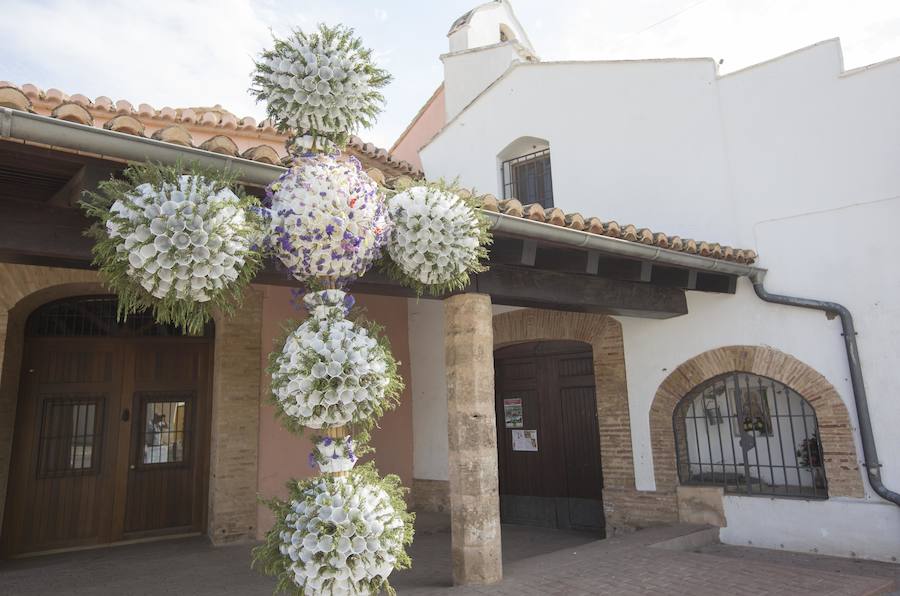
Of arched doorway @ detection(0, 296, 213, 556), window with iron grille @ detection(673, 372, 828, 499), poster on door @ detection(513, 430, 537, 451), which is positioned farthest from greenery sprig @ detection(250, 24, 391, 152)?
poster on door @ detection(513, 430, 537, 451)

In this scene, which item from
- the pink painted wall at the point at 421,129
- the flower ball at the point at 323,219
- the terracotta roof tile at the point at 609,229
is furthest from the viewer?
the pink painted wall at the point at 421,129

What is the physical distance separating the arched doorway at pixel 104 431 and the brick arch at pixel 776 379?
200 inches

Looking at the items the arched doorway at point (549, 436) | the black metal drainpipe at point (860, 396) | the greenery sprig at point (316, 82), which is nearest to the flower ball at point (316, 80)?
the greenery sprig at point (316, 82)

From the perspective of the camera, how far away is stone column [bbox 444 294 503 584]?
4.49 metres

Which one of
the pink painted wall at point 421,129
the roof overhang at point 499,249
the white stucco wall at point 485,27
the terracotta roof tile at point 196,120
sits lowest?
the roof overhang at point 499,249

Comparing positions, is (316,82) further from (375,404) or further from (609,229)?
(609,229)

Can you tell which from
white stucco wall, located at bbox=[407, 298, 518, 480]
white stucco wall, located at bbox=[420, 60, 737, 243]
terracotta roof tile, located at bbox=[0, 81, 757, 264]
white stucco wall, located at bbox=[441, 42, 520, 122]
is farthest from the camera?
white stucco wall, located at bbox=[441, 42, 520, 122]

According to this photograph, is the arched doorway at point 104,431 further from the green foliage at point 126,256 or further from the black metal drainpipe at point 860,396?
the black metal drainpipe at point 860,396

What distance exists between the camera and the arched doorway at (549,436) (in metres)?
7.30

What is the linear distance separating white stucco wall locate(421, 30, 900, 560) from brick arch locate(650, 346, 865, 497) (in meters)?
0.08

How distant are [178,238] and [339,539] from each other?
114 centimetres

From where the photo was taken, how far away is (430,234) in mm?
2713

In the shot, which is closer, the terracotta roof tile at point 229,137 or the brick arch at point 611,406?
the terracotta roof tile at point 229,137

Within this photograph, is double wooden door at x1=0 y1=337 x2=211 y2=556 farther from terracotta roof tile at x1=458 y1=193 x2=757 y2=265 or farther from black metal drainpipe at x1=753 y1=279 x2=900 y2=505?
black metal drainpipe at x1=753 y1=279 x2=900 y2=505
